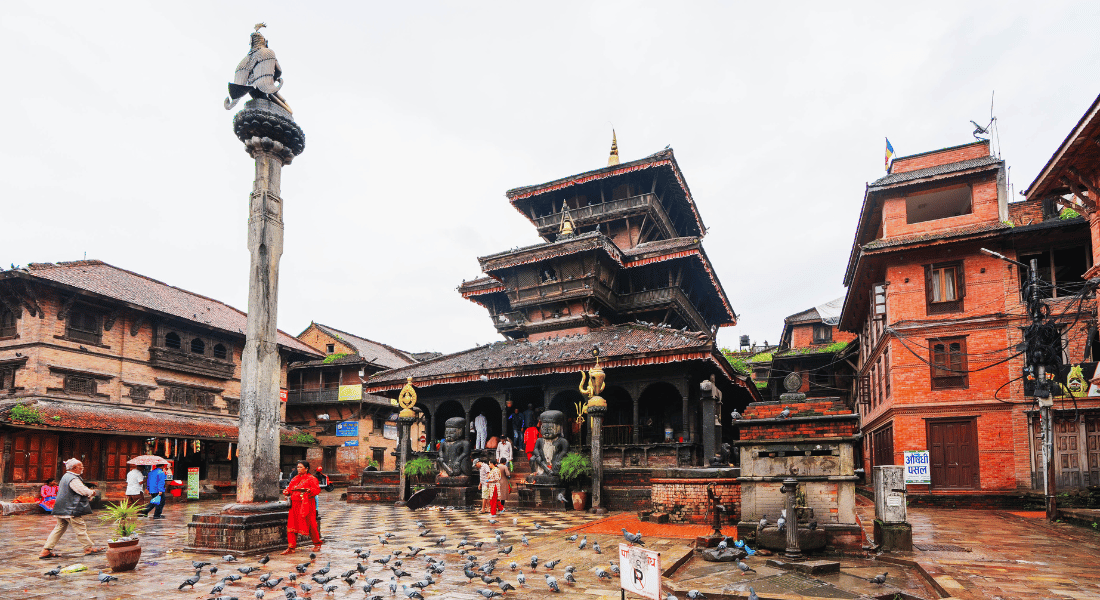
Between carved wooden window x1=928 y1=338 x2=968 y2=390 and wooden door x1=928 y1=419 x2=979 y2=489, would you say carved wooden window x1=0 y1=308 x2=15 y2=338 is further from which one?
wooden door x1=928 y1=419 x2=979 y2=489

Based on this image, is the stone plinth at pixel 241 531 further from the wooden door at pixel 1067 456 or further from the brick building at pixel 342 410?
the brick building at pixel 342 410

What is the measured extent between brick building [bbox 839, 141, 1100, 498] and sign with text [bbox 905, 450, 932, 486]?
0.20 metres

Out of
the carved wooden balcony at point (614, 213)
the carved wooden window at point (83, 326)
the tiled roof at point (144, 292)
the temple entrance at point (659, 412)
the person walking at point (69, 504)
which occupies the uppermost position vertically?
the carved wooden balcony at point (614, 213)

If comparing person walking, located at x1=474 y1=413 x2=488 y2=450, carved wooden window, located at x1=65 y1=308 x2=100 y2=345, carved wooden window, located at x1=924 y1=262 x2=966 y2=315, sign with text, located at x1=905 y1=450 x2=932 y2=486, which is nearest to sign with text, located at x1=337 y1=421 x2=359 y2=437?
carved wooden window, located at x1=65 y1=308 x2=100 y2=345

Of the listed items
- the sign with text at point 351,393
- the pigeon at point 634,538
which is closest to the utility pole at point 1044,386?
the pigeon at point 634,538

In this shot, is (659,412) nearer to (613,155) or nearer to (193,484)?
(613,155)

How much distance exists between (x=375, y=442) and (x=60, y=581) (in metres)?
37.0

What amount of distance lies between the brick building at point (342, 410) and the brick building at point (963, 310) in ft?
94.3

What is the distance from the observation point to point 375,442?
45.2 meters

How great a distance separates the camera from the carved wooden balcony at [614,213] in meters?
30.4

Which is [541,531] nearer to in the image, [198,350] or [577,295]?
[577,295]

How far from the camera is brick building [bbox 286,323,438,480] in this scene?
4378 cm

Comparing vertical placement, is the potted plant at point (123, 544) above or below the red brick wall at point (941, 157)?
below

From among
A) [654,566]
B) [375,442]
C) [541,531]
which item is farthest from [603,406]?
[375,442]
